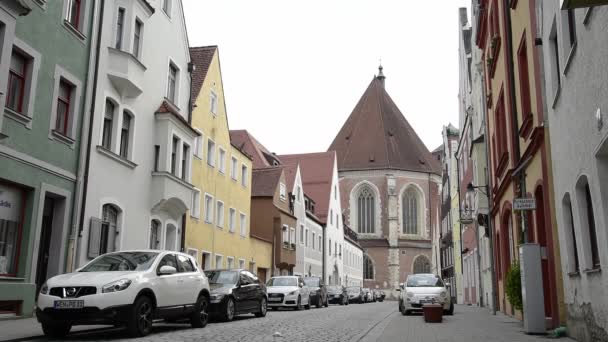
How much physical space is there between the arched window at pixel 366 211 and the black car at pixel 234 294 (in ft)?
194

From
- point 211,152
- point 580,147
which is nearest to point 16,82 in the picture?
point 580,147

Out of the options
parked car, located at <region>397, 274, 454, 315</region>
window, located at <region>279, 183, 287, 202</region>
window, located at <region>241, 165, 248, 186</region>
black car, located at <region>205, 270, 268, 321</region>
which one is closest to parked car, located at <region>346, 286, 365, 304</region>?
window, located at <region>279, 183, 287, 202</region>

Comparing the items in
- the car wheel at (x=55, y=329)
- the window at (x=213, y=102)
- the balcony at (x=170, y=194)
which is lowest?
the car wheel at (x=55, y=329)

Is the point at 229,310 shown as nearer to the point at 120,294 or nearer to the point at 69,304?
the point at 120,294

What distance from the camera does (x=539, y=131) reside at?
42.8 feet

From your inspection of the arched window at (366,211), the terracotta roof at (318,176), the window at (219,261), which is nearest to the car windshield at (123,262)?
the window at (219,261)

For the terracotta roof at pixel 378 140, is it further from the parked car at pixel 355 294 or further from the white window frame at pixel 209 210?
the white window frame at pixel 209 210

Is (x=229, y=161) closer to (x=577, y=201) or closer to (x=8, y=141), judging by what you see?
(x=8, y=141)

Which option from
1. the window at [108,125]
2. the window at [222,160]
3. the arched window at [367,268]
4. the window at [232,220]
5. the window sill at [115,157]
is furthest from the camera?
the arched window at [367,268]

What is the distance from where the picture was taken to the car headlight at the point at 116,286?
1080cm

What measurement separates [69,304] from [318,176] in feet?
168

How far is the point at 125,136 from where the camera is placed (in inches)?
799

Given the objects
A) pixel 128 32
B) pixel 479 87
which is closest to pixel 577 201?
pixel 128 32

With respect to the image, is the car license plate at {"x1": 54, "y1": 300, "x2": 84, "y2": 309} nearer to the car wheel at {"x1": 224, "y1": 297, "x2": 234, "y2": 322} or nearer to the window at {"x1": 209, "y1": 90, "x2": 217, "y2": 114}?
the car wheel at {"x1": 224, "y1": 297, "x2": 234, "y2": 322}
